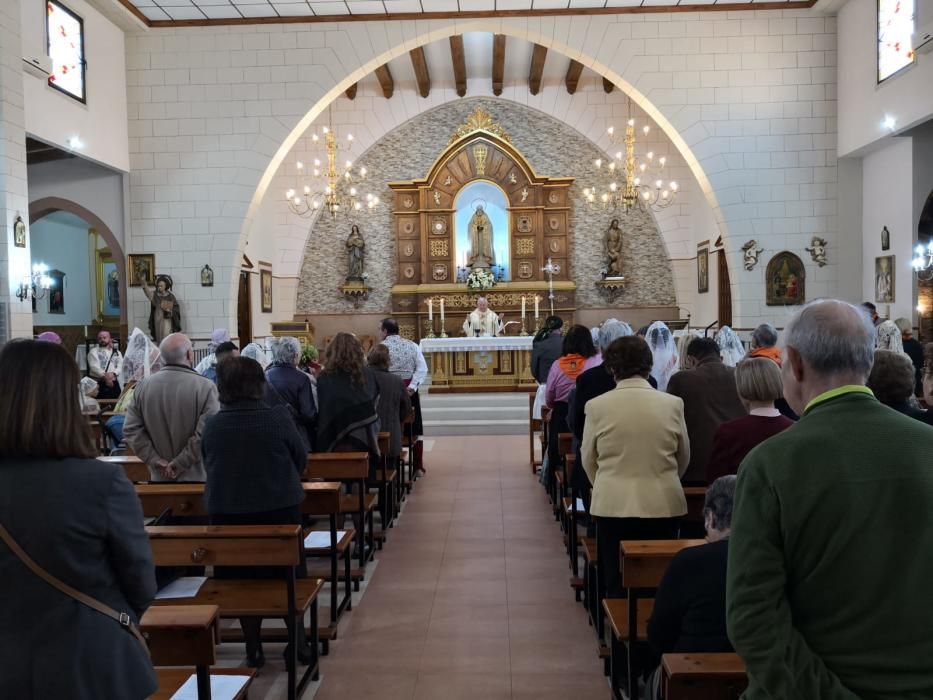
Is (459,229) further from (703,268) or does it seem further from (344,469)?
(344,469)

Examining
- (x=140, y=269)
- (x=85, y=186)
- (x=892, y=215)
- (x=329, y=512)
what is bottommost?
(x=329, y=512)

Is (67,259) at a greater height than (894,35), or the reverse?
(894,35)

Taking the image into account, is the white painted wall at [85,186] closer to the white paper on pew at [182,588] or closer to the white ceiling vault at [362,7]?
the white ceiling vault at [362,7]

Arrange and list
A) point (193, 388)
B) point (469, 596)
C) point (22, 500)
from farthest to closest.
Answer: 1. point (469, 596)
2. point (193, 388)
3. point (22, 500)

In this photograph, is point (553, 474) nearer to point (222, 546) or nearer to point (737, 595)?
point (222, 546)

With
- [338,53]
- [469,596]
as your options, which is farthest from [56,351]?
[338,53]

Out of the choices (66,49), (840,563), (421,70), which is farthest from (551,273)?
(840,563)

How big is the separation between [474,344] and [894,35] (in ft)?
24.5

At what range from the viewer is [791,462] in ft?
4.83

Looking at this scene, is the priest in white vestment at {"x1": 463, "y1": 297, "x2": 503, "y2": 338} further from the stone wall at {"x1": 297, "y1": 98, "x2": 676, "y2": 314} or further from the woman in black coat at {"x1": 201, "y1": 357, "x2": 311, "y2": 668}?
the woman in black coat at {"x1": 201, "y1": 357, "x2": 311, "y2": 668}

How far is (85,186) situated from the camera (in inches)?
510

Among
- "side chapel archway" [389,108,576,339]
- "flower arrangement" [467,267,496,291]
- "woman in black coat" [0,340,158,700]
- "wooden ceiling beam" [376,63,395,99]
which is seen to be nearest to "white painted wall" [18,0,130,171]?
"wooden ceiling beam" [376,63,395,99]

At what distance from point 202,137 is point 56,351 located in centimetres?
1201

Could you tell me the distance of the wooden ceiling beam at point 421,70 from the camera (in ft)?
49.1
